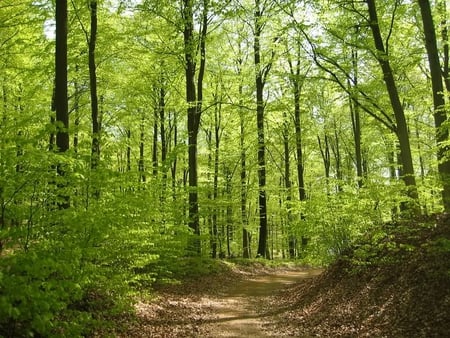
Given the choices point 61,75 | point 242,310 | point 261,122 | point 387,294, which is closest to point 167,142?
point 261,122

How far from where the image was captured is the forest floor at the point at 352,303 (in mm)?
7332

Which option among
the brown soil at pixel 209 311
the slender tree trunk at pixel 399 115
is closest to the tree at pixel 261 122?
the brown soil at pixel 209 311

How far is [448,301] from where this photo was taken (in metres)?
6.80

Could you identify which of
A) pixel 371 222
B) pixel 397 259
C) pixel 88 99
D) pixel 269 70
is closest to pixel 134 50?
pixel 88 99

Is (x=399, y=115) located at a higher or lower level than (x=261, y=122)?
lower

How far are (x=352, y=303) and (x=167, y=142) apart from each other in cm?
2335

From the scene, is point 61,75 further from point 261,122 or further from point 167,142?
point 167,142

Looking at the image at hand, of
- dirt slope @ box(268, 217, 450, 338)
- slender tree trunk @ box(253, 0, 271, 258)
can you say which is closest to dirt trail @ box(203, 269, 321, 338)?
dirt slope @ box(268, 217, 450, 338)

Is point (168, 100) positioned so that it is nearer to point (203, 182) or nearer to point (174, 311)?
point (203, 182)

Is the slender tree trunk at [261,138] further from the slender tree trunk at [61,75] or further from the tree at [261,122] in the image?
the slender tree trunk at [61,75]

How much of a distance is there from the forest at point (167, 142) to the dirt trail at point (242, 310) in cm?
207

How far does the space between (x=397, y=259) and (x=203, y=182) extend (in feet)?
65.3

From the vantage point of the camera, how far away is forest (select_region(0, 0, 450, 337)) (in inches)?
241

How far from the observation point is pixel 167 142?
30.8 meters
